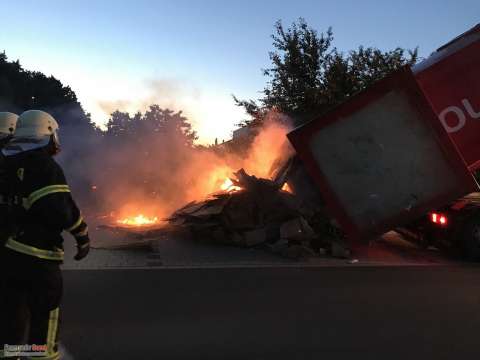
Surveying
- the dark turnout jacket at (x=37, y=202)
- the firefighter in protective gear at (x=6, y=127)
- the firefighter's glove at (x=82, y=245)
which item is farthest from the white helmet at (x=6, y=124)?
the firefighter's glove at (x=82, y=245)

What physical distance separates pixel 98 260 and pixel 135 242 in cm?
121

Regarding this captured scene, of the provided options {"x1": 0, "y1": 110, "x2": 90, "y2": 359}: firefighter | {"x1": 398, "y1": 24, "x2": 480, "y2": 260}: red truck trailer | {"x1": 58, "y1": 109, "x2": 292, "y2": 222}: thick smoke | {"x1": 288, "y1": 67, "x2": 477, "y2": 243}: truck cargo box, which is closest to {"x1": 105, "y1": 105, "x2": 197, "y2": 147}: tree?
{"x1": 58, "y1": 109, "x2": 292, "y2": 222}: thick smoke

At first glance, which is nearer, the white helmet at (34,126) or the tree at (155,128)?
the white helmet at (34,126)

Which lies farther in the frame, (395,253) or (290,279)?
(395,253)

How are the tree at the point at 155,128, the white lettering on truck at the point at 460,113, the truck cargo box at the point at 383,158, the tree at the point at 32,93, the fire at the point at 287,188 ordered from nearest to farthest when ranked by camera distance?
the truck cargo box at the point at 383,158, the white lettering on truck at the point at 460,113, the fire at the point at 287,188, the tree at the point at 155,128, the tree at the point at 32,93

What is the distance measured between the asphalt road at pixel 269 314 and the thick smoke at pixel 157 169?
4479 mm

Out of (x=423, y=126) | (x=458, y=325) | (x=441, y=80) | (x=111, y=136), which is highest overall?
(x=111, y=136)

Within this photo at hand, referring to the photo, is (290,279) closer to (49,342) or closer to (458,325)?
(458,325)

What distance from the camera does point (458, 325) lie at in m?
4.93

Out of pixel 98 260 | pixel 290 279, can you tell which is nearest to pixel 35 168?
pixel 290 279

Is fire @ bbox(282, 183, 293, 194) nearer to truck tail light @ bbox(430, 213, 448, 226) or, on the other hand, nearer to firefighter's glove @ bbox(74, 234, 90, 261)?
truck tail light @ bbox(430, 213, 448, 226)

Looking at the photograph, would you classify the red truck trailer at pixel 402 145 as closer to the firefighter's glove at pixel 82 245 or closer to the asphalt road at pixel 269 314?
the asphalt road at pixel 269 314

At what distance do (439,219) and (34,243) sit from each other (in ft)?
26.1

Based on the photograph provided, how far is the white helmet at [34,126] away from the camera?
3033 millimetres
